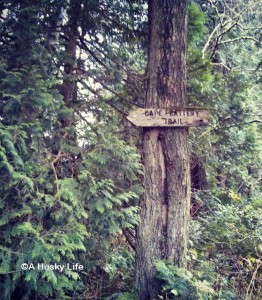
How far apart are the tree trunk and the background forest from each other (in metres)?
0.22

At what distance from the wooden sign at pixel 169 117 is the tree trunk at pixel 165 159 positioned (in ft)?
0.37

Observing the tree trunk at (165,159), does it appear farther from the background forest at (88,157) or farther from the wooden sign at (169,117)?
the background forest at (88,157)

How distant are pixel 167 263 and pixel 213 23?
238 inches

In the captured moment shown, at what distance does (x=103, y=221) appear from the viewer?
15.1ft

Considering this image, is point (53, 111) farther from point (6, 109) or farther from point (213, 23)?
point (213, 23)

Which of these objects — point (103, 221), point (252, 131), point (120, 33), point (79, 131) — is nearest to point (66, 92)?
point (79, 131)

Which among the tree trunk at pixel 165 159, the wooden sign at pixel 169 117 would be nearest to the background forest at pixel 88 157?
the tree trunk at pixel 165 159

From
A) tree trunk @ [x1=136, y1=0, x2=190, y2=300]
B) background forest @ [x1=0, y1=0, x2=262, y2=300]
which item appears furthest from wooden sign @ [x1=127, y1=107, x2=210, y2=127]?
background forest @ [x1=0, y1=0, x2=262, y2=300]

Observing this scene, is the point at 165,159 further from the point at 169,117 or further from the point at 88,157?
the point at 88,157

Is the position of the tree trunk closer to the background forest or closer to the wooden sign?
the wooden sign

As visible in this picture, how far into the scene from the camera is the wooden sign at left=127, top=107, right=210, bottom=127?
490 cm

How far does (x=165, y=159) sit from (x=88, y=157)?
1.06 m

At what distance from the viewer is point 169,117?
4938mm

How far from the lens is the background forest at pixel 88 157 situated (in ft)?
13.5
